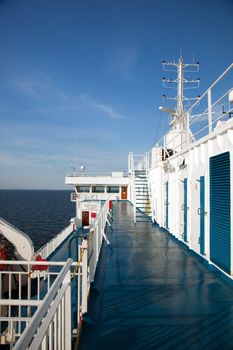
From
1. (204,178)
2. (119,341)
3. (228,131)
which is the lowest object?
(119,341)

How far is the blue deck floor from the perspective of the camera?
10.8 ft

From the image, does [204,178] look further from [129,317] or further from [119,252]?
[129,317]

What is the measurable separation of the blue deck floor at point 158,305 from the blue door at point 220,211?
417mm

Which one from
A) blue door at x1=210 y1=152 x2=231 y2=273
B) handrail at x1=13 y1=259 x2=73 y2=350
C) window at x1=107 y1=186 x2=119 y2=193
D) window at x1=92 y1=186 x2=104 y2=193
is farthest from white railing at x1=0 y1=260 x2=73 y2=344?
window at x1=107 y1=186 x2=119 y2=193

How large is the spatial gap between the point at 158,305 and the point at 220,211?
234 cm

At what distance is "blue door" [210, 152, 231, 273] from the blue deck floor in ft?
1.37

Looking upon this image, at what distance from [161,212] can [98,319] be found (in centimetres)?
840

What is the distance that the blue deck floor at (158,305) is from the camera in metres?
3.31

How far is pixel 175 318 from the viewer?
380cm

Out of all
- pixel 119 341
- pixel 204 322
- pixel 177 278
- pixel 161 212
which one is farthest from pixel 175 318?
pixel 161 212

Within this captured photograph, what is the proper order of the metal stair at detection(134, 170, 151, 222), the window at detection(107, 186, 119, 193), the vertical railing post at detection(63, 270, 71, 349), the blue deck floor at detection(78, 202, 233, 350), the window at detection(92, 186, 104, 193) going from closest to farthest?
the vertical railing post at detection(63, 270, 71, 349) → the blue deck floor at detection(78, 202, 233, 350) → the metal stair at detection(134, 170, 151, 222) → the window at detection(92, 186, 104, 193) → the window at detection(107, 186, 119, 193)

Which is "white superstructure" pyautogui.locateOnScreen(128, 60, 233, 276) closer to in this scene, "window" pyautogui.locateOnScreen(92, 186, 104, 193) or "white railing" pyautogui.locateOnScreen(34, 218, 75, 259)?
"white railing" pyautogui.locateOnScreen(34, 218, 75, 259)

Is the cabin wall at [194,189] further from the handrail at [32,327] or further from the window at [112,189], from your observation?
the window at [112,189]

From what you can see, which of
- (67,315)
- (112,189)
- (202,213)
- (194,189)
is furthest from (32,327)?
(112,189)
